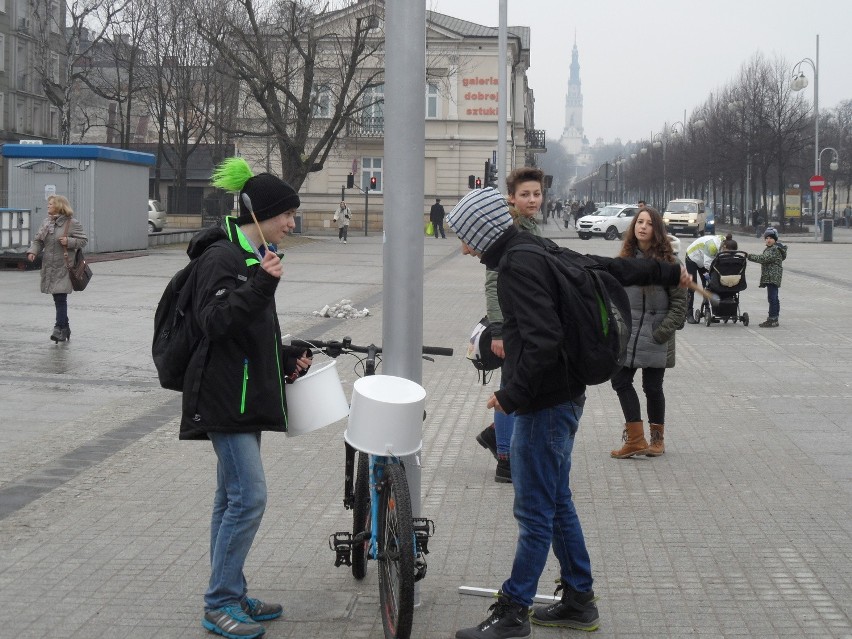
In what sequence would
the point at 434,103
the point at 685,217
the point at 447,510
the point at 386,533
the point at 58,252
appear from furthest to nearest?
the point at 434,103
the point at 685,217
the point at 58,252
the point at 447,510
the point at 386,533

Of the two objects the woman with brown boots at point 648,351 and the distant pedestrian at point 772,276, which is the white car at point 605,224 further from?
the woman with brown boots at point 648,351

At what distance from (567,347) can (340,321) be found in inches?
485

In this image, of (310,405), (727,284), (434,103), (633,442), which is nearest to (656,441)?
(633,442)

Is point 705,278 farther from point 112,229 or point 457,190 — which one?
point 457,190

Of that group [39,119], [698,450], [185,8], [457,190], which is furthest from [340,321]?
[39,119]

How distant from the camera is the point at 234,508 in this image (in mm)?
4457

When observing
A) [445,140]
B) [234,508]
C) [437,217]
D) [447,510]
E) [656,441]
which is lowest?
[447,510]

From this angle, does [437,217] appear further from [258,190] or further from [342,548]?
Result: [258,190]

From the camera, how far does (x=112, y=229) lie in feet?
98.5

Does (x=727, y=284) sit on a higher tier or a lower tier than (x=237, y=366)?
lower

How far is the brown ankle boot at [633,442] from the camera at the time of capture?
25.5 ft

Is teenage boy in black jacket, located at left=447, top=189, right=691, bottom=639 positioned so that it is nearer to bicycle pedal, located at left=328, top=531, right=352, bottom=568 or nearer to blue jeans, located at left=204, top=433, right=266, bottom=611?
bicycle pedal, located at left=328, top=531, right=352, bottom=568

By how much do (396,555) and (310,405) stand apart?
68 centimetres

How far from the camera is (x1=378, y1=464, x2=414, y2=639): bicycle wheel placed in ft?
13.6
